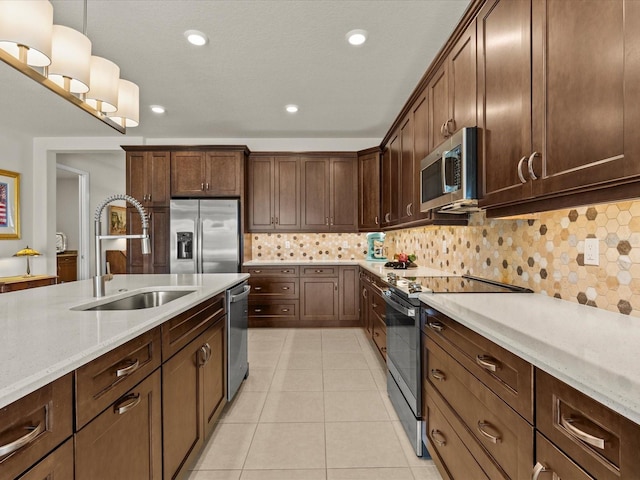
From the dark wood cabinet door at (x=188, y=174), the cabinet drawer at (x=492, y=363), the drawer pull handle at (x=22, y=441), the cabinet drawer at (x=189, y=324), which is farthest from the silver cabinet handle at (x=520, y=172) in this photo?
the dark wood cabinet door at (x=188, y=174)

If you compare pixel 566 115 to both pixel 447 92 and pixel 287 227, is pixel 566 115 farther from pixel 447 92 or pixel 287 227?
pixel 287 227

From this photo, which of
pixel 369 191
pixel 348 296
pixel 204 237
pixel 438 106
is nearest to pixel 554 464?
pixel 438 106

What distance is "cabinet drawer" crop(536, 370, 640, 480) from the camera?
66cm

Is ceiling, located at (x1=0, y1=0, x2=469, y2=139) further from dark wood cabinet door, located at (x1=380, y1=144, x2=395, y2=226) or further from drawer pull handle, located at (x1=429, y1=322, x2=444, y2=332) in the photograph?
drawer pull handle, located at (x1=429, y1=322, x2=444, y2=332)

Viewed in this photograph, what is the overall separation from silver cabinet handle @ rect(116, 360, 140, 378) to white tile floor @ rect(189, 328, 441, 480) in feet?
3.17

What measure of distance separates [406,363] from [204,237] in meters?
3.25

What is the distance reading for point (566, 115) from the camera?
1.17 metres

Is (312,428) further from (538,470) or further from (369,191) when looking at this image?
(369,191)

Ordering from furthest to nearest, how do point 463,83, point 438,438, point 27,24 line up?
1. point 463,83
2. point 438,438
3. point 27,24

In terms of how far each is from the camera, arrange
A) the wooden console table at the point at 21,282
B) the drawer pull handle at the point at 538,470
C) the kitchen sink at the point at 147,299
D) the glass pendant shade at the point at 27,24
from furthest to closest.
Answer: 1. the wooden console table at the point at 21,282
2. the kitchen sink at the point at 147,299
3. the glass pendant shade at the point at 27,24
4. the drawer pull handle at the point at 538,470

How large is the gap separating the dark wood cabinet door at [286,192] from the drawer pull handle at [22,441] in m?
4.19

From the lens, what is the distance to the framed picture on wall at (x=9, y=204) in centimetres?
456

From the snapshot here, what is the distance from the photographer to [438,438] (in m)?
1.66

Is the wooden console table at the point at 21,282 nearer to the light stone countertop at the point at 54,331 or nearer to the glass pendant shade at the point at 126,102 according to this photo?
the light stone countertop at the point at 54,331
